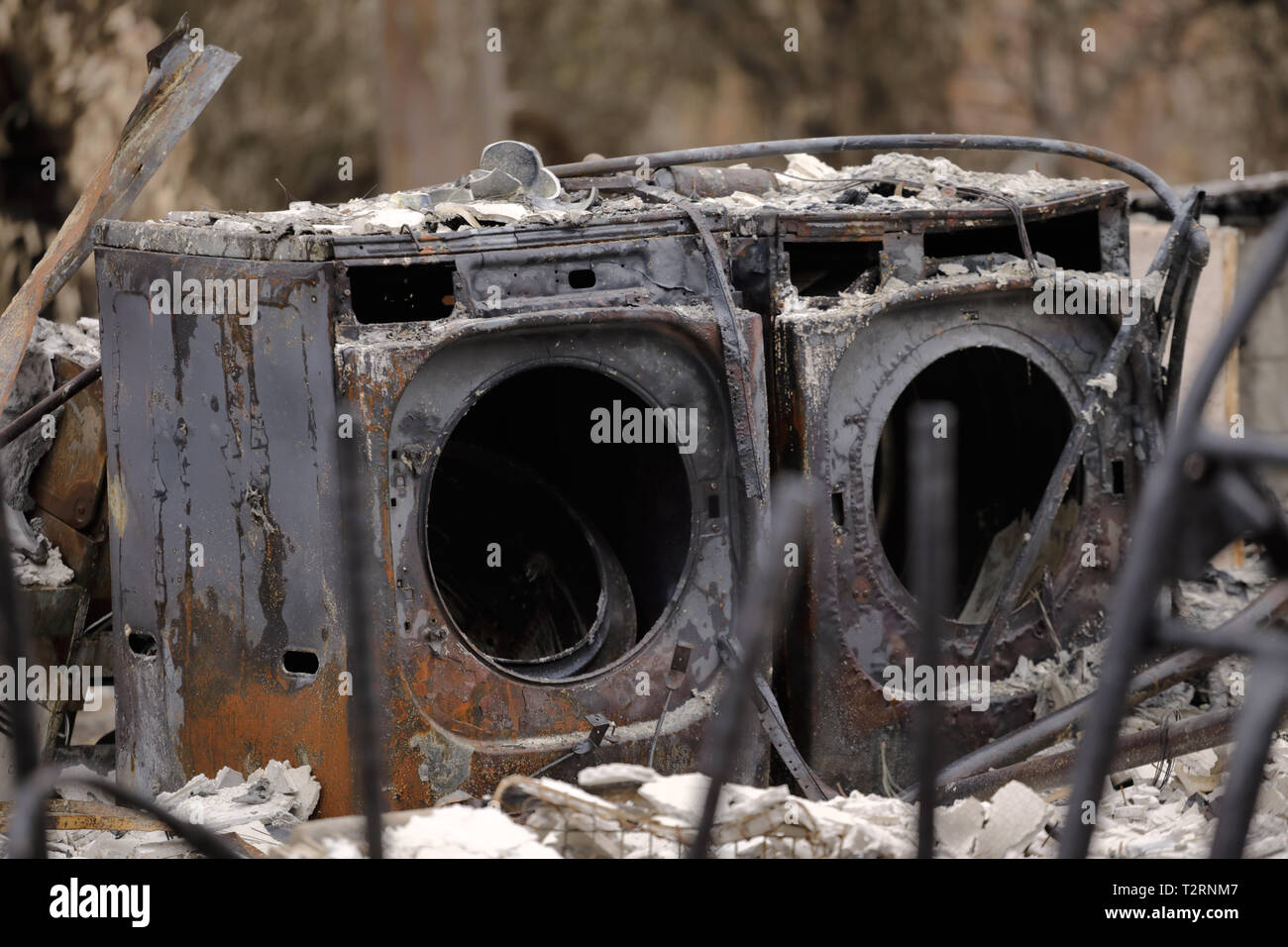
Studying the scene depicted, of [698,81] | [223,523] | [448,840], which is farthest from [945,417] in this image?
[698,81]

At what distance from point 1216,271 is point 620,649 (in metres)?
3.63

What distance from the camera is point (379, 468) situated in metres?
3.77

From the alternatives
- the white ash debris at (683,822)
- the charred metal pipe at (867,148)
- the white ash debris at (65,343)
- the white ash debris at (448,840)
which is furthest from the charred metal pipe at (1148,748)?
the white ash debris at (65,343)

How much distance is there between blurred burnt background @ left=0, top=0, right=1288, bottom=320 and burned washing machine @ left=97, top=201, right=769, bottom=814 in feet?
20.4

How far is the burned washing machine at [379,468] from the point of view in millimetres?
3773

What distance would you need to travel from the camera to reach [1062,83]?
13.0 m

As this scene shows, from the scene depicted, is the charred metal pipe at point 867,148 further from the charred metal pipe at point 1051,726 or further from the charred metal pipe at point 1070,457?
the charred metal pipe at point 1051,726

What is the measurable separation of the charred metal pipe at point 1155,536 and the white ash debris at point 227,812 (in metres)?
2.30

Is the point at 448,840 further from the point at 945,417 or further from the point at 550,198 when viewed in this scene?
the point at 945,417

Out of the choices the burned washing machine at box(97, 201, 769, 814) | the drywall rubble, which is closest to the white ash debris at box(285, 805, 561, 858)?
the burned washing machine at box(97, 201, 769, 814)

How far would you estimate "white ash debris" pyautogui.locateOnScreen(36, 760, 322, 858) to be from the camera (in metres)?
3.74

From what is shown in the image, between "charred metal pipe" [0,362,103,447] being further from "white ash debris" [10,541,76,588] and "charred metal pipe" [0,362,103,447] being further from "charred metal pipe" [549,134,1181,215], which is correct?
"charred metal pipe" [549,134,1181,215]

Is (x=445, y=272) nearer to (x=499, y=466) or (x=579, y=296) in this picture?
(x=579, y=296)
